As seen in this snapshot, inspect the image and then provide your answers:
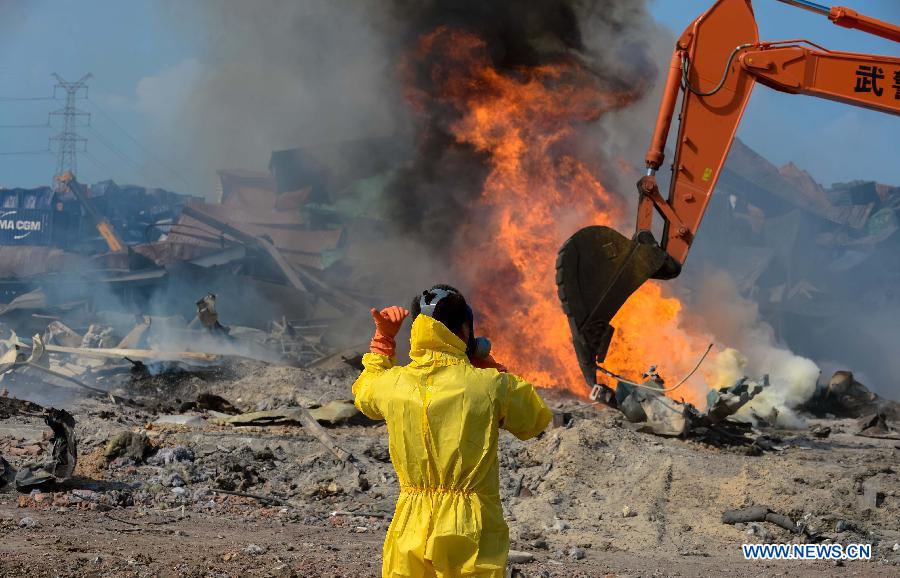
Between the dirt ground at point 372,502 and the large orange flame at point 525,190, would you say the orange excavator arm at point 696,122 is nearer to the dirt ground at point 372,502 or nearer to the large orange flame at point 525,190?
the dirt ground at point 372,502

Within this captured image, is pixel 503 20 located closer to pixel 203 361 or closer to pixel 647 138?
pixel 647 138

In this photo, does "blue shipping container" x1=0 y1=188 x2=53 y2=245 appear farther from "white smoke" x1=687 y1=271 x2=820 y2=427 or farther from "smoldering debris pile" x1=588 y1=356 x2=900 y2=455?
"smoldering debris pile" x1=588 y1=356 x2=900 y2=455

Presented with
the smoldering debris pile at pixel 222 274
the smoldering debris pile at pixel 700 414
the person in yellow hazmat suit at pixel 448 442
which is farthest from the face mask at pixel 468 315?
the smoldering debris pile at pixel 222 274

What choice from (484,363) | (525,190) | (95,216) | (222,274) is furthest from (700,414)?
(95,216)

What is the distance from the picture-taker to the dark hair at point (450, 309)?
3.61 m

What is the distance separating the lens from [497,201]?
17156 mm

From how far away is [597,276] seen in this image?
9586 millimetres

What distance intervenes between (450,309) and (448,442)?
1.59 feet

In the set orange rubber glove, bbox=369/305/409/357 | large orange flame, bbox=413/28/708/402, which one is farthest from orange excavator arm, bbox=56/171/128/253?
orange rubber glove, bbox=369/305/409/357

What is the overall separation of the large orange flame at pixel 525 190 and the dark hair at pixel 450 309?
36.4 ft

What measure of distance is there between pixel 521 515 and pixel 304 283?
1457 cm

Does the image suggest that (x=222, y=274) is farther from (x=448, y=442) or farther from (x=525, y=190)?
(x=448, y=442)

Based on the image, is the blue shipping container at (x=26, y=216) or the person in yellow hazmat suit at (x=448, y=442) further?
the blue shipping container at (x=26, y=216)

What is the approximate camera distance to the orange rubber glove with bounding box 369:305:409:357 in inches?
149
